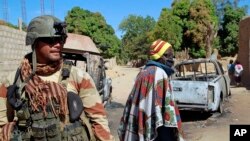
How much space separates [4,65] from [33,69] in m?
7.48

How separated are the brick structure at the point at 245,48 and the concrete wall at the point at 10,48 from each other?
10.2 metres

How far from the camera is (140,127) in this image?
12.9 feet

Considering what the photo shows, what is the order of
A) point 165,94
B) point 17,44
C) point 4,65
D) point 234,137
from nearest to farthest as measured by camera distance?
1. point 165,94
2. point 234,137
3. point 4,65
4. point 17,44

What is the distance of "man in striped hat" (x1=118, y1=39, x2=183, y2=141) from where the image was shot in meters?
3.80

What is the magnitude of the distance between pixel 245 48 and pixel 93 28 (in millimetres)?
26480

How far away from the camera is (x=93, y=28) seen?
140 feet

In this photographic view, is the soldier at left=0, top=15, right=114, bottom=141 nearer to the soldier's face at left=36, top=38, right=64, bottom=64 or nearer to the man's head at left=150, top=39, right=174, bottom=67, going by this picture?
the soldier's face at left=36, top=38, right=64, bottom=64

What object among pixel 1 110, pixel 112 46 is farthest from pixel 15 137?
pixel 112 46

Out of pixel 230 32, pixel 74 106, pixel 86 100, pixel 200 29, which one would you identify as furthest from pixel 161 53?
pixel 230 32

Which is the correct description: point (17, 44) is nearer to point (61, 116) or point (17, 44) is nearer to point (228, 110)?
point (228, 110)

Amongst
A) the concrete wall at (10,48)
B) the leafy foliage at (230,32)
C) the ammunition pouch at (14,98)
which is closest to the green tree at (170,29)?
the leafy foliage at (230,32)

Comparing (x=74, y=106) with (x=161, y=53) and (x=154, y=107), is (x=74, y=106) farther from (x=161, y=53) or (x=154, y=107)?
(x=161, y=53)

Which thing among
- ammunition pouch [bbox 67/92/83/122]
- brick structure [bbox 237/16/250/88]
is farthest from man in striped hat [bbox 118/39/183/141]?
brick structure [bbox 237/16/250/88]

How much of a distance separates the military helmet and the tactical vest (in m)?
0.21
